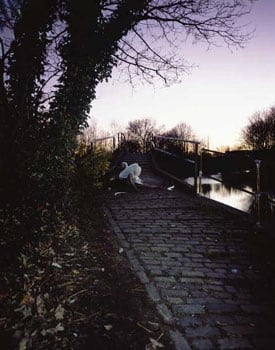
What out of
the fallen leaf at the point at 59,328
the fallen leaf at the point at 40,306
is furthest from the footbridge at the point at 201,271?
the fallen leaf at the point at 40,306

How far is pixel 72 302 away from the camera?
325 cm

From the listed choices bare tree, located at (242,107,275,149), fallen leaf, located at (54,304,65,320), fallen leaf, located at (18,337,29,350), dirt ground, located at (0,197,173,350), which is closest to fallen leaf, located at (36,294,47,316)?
dirt ground, located at (0,197,173,350)

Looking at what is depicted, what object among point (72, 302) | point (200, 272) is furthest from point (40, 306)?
point (200, 272)

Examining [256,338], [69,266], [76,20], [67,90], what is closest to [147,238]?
[69,266]

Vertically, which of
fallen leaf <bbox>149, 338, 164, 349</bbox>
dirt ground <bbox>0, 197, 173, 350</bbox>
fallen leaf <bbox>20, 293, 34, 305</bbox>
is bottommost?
fallen leaf <bbox>149, 338, 164, 349</bbox>

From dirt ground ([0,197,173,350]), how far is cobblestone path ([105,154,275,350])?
0.23 m

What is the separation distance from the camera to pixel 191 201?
8414 millimetres

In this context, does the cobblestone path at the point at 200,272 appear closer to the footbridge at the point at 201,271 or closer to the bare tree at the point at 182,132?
the footbridge at the point at 201,271

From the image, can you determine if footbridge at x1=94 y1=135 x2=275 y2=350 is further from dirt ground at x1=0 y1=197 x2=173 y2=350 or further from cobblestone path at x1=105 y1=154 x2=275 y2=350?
dirt ground at x1=0 y1=197 x2=173 y2=350

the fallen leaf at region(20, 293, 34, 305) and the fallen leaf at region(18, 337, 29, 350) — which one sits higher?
the fallen leaf at region(20, 293, 34, 305)

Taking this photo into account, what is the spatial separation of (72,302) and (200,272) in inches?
70.7

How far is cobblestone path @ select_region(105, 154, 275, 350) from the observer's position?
2850 millimetres

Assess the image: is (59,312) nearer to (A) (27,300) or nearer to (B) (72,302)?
(B) (72,302)

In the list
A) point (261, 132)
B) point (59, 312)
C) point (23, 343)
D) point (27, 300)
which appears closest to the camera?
point (23, 343)
